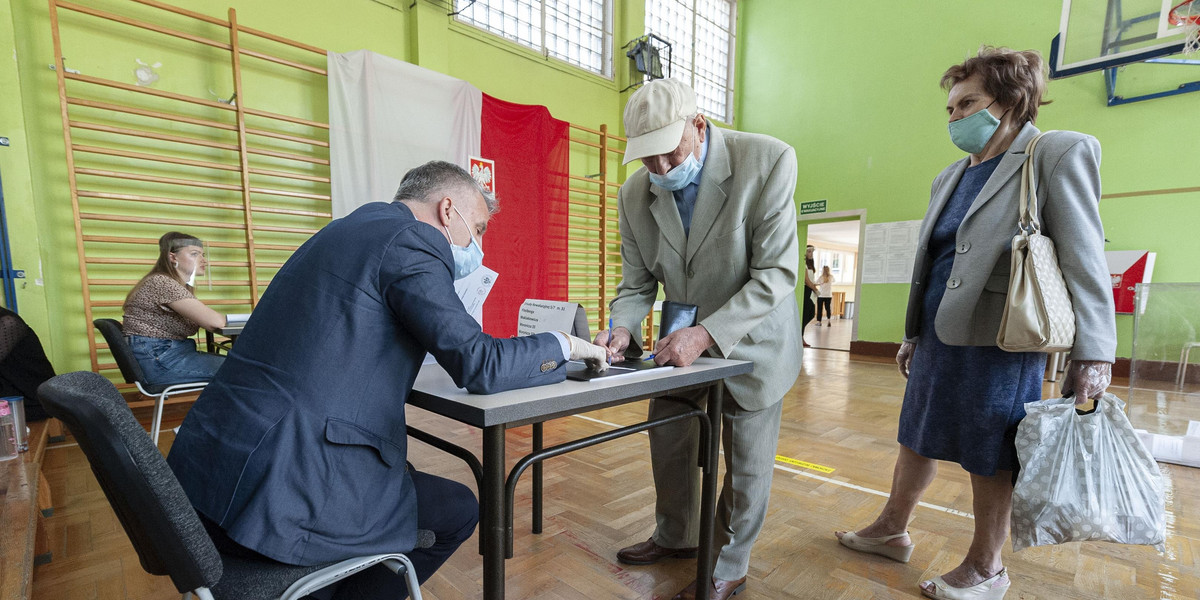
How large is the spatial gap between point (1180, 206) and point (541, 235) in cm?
552

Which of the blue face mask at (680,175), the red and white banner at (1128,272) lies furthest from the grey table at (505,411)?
the red and white banner at (1128,272)

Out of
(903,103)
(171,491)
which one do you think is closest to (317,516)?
(171,491)

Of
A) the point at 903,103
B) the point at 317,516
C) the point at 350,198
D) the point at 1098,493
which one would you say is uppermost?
the point at 903,103

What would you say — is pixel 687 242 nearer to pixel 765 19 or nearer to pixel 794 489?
pixel 794 489

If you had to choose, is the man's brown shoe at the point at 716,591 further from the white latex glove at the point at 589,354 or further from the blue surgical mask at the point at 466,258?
the blue surgical mask at the point at 466,258

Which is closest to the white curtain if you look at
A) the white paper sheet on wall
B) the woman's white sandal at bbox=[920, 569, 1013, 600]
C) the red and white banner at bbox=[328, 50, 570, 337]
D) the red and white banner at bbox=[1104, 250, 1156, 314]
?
the red and white banner at bbox=[328, 50, 570, 337]

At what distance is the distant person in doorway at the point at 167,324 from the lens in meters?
2.23

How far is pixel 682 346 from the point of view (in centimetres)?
117

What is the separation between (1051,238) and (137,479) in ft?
5.76

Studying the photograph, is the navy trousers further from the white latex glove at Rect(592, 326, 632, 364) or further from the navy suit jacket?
the white latex glove at Rect(592, 326, 632, 364)

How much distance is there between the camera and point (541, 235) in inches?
195

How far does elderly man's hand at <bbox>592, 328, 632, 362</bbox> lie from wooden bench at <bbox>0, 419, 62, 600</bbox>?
131cm

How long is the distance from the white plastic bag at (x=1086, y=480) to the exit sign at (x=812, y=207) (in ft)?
18.8

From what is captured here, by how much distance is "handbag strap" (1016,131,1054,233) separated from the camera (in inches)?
46.1
